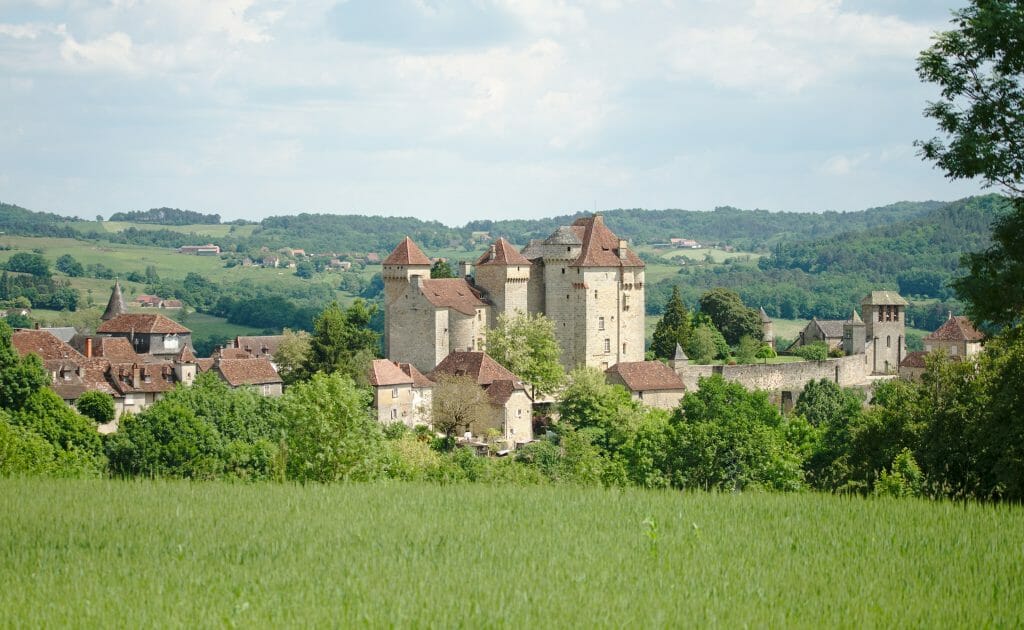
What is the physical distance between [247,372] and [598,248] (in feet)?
52.7

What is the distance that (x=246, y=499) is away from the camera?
1736cm

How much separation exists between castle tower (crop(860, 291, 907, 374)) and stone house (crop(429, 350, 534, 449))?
28898 mm

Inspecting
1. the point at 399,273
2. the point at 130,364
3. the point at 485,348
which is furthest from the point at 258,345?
the point at 485,348

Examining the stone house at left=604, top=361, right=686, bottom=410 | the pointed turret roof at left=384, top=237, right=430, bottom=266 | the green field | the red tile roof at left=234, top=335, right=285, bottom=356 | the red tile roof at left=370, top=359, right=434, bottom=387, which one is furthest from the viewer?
the red tile roof at left=234, top=335, right=285, bottom=356

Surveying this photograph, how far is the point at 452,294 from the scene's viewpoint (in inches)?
2232

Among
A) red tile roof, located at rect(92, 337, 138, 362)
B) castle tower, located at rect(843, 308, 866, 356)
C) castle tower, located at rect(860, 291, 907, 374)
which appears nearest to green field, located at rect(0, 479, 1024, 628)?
red tile roof, located at rect(92, 337, 138, 362)

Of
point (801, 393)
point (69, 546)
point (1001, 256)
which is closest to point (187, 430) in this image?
point (69, 546)

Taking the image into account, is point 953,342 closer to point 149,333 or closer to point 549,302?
point 549,302

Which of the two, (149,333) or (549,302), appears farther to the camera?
(149,333)

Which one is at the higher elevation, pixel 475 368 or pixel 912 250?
pixel 912 250

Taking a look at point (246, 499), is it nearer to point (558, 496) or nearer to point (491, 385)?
point (558, 496)

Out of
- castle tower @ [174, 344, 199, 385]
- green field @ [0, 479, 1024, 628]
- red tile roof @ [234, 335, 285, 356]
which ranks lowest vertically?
red tile roof @ [234, 335, 285, 356]

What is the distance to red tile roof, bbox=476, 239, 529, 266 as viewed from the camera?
189 feet

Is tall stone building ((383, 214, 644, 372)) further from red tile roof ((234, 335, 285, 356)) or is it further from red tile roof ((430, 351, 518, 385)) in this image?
red tile roof ((234, 335, 285, 356))
